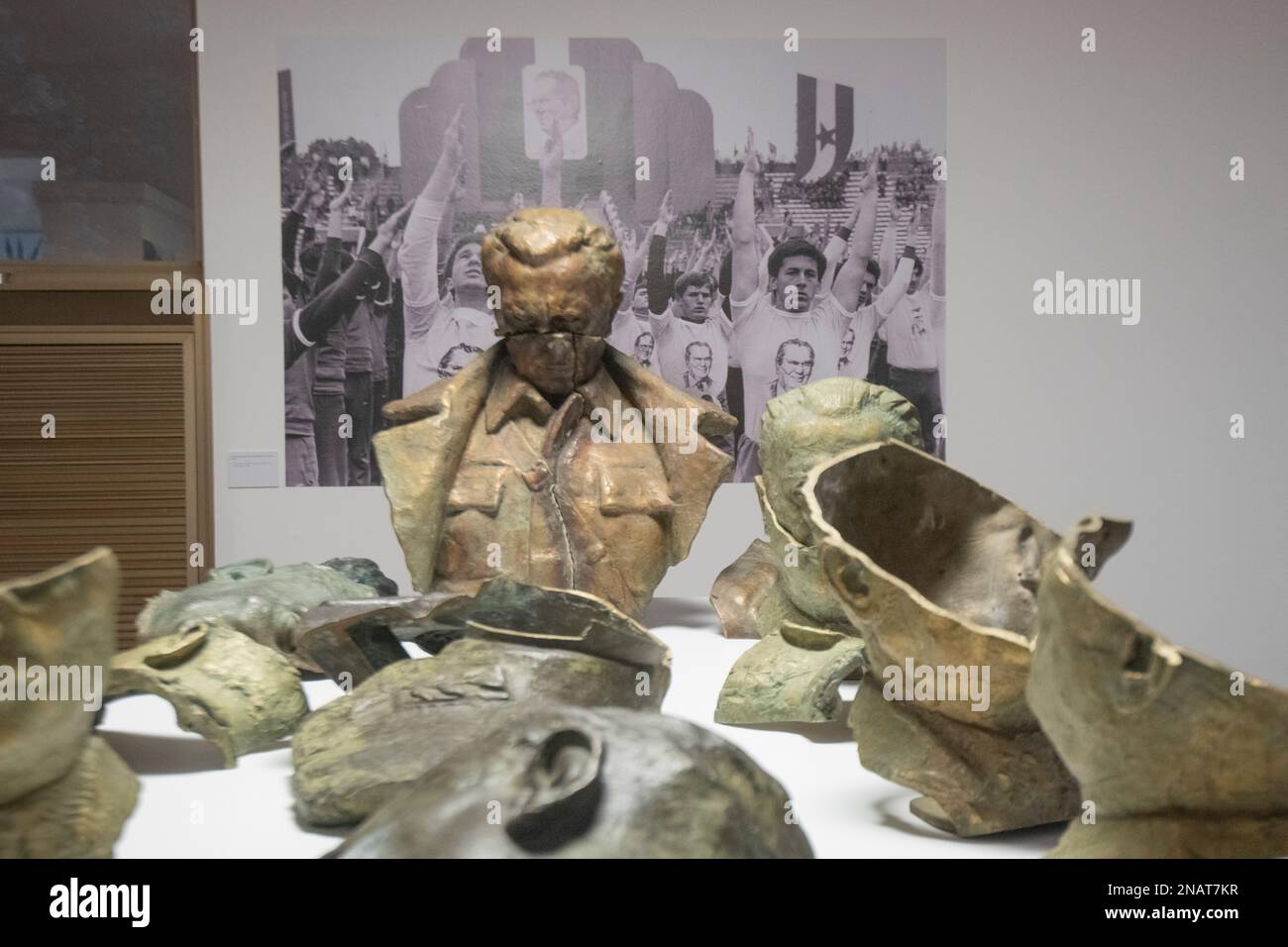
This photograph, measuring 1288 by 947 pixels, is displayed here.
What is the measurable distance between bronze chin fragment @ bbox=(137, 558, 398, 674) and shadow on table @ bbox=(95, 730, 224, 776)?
0.94 feet

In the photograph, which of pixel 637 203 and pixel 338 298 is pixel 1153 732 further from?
pixel 338 298

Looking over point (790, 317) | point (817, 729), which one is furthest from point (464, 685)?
point (790, 317)

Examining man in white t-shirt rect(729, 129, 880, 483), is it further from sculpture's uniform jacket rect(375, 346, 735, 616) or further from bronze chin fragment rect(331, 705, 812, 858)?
bronze chin fragment rect(331, 705, 812, 858)

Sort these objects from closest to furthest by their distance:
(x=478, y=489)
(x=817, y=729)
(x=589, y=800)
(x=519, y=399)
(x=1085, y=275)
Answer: (x=589, y=800), (x=817, y=729), (x=478, y=489), (x=519, y=399), (x=1085, y=275)

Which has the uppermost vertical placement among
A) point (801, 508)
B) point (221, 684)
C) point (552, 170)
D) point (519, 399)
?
point (552, 170)

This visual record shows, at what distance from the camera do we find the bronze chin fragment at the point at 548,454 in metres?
2.86

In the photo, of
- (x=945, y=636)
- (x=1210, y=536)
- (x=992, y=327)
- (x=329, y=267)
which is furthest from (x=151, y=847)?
(x=1210, y=536)

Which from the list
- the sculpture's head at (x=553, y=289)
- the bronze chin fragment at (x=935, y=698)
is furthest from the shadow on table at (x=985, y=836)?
the sculpture's head at (x=553, y=289)

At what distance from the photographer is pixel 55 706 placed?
1318 mm

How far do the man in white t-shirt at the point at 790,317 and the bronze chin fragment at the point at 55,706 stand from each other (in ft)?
8.53

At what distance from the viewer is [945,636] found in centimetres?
142

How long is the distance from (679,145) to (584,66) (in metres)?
0.37

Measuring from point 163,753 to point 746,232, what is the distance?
2425 mm

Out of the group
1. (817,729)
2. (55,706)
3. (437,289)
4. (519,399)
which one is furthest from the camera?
(437,289)
